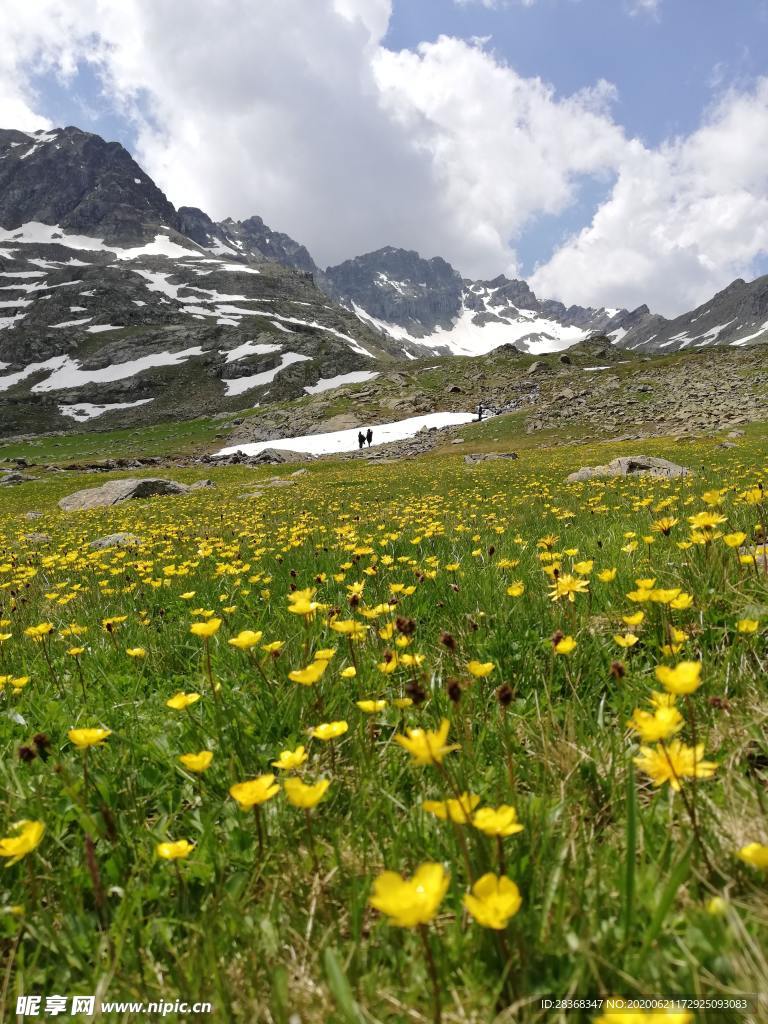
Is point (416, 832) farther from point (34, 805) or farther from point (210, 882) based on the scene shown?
point (34, 805)

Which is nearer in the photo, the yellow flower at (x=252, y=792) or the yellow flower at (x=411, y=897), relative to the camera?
the yellow flower at (x=411, y=897)

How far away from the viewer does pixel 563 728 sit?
80.7 inches

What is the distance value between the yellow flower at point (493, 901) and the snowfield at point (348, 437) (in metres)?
49.8

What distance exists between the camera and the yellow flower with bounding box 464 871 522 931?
0.96m

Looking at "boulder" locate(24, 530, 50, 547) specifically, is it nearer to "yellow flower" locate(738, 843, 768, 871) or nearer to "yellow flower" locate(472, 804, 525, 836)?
"yellow flower" locate(472, 804, 525, 836)

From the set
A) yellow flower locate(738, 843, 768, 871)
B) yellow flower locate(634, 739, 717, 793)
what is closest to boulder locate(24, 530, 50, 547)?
yellow flower locate(634, 739, 717, 793)

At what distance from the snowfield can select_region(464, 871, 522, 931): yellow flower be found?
4983cm

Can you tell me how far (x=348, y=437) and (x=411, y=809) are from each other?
184 ft

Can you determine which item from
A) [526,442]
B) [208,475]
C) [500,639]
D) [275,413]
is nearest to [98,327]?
[275,413]

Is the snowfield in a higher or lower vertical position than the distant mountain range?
lower

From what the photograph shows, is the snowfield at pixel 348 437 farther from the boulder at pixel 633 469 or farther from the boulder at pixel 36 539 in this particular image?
the boulder at pixel 36 539

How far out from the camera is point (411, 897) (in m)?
0.95

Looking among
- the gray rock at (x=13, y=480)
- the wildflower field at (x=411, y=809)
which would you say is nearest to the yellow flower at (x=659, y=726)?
the wildflower field at (x=411, y=809)

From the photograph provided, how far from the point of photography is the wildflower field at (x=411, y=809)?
1102 mm
